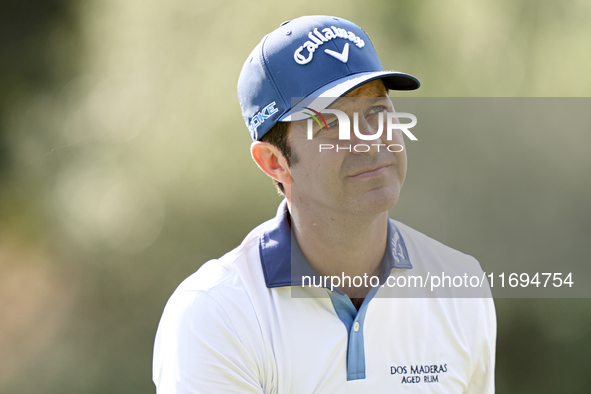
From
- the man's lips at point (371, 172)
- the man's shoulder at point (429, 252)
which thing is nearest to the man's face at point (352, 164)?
the man's lips at point (371, 172)

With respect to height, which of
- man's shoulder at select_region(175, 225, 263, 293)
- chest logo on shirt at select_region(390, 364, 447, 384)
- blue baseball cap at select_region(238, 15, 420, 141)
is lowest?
chest logo on shirt at select_region(390, 364, 447, 384)

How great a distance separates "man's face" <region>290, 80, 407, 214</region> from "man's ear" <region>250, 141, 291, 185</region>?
0.21ft

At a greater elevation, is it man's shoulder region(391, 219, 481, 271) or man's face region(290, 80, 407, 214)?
man's face region(290, 80, 407, 214)

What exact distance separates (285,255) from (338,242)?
15 centimetres

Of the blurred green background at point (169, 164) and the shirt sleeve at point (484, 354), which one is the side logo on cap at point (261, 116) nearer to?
the shirt sleeve at point (484, 354)

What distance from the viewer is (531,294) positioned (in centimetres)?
337

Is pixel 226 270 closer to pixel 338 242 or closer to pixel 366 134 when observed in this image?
pixel 338 242

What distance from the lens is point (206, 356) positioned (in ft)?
4.47

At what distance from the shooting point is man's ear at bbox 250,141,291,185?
5.32 ft

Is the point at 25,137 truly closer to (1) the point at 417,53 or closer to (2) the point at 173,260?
(2) the point at 173,260

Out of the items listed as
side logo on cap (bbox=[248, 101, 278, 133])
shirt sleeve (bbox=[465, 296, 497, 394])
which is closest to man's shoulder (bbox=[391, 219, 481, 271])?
shirt sleeve (bbox=[465, 296, 497, 394])

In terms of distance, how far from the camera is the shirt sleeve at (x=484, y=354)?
1590mm

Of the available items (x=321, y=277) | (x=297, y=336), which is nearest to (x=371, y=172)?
(x=321, y=277)

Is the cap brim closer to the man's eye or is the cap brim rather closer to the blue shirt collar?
the man's eye
